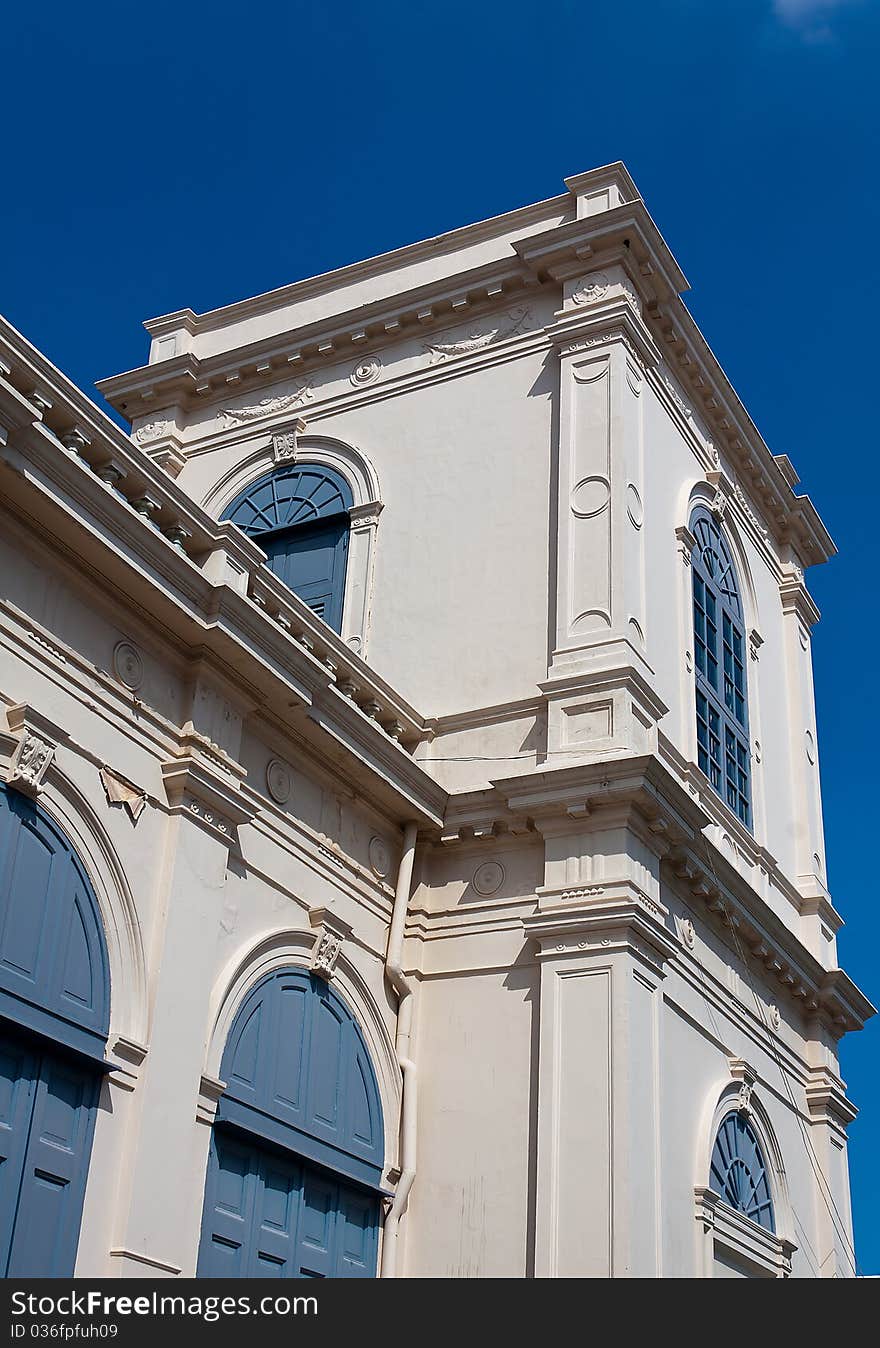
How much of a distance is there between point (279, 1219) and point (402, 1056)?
6.61 feet

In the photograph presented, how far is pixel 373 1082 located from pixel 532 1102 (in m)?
1.25

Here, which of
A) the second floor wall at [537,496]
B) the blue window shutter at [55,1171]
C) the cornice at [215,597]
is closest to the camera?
the blue window shutter at [55,1171]

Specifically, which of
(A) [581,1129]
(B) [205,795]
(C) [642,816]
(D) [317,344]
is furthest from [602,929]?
(D) [317,344]

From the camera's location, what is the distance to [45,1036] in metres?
9.30

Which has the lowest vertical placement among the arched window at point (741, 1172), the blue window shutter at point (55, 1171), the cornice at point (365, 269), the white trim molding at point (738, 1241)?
the blue window shutter at point (55, 1171)

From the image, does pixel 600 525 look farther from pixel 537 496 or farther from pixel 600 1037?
pixel 600 1037

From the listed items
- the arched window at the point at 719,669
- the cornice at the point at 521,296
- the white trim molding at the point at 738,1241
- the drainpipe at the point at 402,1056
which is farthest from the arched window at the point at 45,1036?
the cornice at the point at 521,296

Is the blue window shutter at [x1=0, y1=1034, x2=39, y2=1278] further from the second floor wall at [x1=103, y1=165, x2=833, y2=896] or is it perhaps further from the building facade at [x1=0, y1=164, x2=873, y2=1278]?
the second floor wall at [x1=103, y1=165, x2=833, y2=896]

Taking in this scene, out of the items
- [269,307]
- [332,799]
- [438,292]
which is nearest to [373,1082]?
[332,799]

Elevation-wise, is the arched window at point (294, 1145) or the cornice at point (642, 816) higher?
the cornice at point (642, 816)

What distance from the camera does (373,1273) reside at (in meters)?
12.0

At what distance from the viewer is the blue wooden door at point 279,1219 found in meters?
10.6

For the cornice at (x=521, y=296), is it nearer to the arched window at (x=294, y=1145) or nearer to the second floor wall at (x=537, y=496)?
the second floor wall at (x=537, y=496)

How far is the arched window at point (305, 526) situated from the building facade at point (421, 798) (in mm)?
59
